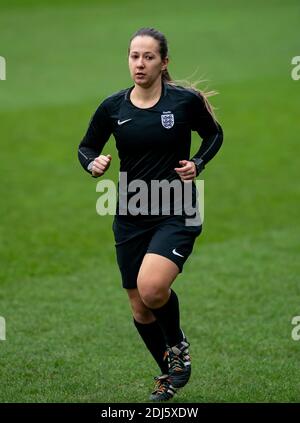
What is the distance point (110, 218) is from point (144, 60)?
8.15m

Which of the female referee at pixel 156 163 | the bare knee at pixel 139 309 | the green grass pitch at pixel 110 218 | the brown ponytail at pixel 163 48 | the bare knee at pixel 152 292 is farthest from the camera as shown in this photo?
the green grass pitch at pixel 110 218

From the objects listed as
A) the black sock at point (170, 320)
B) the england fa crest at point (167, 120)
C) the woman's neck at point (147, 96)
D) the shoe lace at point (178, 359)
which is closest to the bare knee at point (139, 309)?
the black sock at point (170, 320)

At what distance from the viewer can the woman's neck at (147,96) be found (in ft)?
24.3

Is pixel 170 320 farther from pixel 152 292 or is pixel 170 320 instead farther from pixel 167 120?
pixel 167 120

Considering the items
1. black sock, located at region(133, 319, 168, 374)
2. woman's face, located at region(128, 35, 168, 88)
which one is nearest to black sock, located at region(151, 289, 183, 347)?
black sock, located at region(133, 319, 168, 374)

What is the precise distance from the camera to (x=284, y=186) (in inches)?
685

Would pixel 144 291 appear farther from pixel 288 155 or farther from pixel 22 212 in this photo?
pixel 288 155

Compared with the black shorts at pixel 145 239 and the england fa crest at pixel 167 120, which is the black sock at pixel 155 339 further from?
the england fa crest at pixel 167 120

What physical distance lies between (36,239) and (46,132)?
7290 millimetres

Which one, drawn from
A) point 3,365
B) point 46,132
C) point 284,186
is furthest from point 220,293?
point 46,132

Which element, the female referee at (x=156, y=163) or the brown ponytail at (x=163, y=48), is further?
the brown ponytail at (x=163, y=48)

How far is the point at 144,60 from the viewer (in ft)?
23.8

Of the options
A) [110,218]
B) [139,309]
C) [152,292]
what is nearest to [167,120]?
[152,292]

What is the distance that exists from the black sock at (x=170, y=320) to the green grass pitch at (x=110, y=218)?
46 cm
